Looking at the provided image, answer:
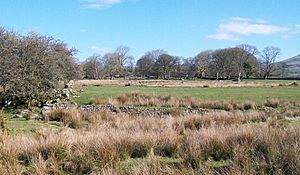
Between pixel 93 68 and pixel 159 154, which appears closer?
pixel 159 154

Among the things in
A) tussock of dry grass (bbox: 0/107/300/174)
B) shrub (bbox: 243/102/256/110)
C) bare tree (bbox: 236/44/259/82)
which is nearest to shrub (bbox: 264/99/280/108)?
shrub (bbox: 243/102/256/110)

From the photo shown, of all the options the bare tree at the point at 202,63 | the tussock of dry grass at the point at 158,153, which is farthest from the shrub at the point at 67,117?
the bare tree at the point at 202,63

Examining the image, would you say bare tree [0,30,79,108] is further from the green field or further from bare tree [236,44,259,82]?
bare tree [236,44,259,82]

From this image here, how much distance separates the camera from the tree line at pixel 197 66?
363 ft

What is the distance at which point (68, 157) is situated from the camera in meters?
7.70

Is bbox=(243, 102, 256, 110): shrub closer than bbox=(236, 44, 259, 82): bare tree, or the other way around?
bbox=(243, 102, 256, 110): shrub

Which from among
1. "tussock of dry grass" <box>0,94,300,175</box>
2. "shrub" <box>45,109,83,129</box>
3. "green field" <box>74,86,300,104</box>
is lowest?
"green field" <box>74,86,300,104</box>

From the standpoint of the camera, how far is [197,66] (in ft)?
388

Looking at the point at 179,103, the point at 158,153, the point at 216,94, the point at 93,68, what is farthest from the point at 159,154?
the point at 93,68

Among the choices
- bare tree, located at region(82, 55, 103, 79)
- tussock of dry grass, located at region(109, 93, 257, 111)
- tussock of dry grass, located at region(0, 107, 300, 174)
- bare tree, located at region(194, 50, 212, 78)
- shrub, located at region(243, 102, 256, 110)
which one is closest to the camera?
tussock of dry grass, located at region(0, 107, 300, 174)

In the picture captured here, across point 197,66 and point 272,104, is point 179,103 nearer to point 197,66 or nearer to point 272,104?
point 272,104

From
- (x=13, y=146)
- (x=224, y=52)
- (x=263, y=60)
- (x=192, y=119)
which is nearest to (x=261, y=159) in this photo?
(x=13, y=146)

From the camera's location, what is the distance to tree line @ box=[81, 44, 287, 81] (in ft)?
363

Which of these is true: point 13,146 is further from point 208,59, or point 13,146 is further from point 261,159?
point 208,59
